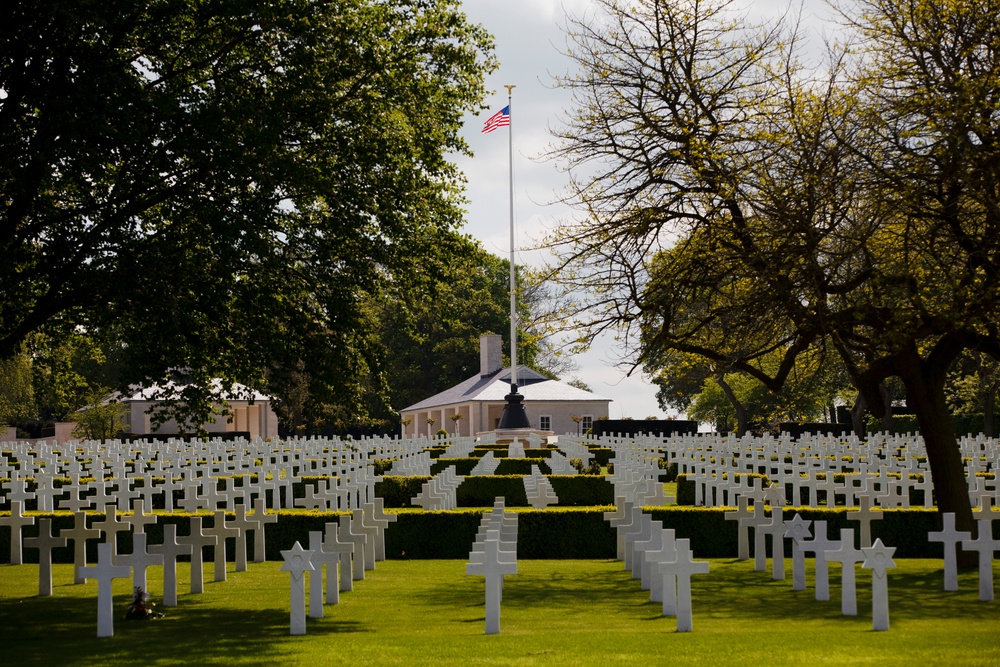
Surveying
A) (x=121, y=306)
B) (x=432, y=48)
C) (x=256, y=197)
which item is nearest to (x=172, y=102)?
(x=256, y=197)

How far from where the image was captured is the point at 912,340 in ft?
42.6

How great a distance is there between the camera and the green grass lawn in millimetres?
7277

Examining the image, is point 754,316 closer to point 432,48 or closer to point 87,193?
point 432,48

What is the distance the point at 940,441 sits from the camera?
13.3 meters

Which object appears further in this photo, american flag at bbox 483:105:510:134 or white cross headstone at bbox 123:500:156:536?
american flag at bbox 483:105:510:134

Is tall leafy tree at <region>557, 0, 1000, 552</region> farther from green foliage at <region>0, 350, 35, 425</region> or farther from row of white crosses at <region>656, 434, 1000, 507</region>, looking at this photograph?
green foliage at <region>0, 350, 35, 425</region>

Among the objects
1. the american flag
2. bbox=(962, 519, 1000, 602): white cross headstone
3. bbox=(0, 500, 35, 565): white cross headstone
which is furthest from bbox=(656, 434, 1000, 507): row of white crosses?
the american flag

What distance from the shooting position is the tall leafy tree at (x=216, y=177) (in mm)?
10422

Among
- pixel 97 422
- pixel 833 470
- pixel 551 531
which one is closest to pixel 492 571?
pixel 551 531

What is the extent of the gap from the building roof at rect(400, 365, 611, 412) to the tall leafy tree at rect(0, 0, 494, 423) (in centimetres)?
4577

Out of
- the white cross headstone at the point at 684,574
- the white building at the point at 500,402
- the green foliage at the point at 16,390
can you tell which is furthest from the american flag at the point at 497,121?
the white cross headstone at the point at 684,574

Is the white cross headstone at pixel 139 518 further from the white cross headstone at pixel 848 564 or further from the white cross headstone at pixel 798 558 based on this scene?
→ the white cross headstone at pixel 848 564

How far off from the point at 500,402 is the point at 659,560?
4980cm

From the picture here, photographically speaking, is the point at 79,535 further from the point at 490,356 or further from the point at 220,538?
the point at 490,356
